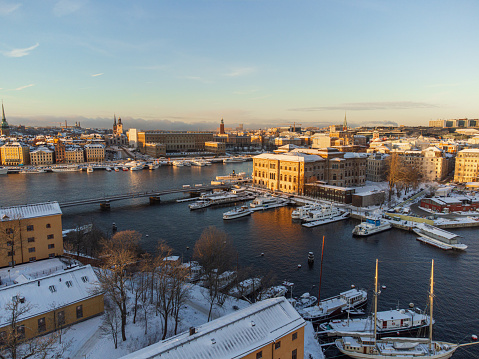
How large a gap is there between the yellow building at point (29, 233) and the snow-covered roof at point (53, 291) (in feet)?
17.7

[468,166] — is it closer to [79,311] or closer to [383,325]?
[383,325]

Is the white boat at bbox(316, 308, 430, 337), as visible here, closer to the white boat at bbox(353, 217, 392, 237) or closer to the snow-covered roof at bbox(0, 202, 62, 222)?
the white boat at bbox(353, 217, 392, 237)

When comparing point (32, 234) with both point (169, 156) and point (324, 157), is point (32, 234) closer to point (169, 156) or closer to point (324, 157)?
point (324, 157)

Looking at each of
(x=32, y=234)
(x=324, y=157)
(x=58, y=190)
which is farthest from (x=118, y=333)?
(x=58, y=190)

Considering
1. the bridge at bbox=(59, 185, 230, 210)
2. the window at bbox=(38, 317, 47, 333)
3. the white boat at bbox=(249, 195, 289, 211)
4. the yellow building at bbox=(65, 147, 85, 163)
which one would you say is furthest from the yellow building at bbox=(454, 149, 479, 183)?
the yellow building at bbox=(65, 147, 85, 163)

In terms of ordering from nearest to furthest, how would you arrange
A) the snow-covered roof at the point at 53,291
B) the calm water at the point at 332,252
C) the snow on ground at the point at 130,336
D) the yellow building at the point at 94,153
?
1. the snow on ground at the point at 130,336
2. the snow-covered roof at the point at 53,291
3. the calm water at the point at 332,252
4. the yellow building at the point at 94,153

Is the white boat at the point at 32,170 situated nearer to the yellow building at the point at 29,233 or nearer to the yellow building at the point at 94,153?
the yellow building at the point at 94,153

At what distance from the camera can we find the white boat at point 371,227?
2444cm

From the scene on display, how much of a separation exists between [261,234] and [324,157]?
18878 mm

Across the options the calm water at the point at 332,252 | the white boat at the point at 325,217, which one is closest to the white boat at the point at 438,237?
Answer: the calm water at the point at 332,252

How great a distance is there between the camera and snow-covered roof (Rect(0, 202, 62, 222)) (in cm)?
1547

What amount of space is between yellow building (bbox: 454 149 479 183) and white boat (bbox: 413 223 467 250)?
2257cm

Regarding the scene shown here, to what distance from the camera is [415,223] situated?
86.5 ft

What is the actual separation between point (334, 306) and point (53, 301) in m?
10.3
